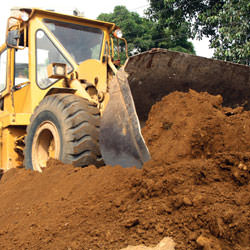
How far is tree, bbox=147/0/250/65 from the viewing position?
8.49 meters

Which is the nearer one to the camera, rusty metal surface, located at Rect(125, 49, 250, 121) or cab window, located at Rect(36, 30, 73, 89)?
rusty metal surface, located at Rect(125, 49, 250, 121)

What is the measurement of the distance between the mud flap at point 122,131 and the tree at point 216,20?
5849mm

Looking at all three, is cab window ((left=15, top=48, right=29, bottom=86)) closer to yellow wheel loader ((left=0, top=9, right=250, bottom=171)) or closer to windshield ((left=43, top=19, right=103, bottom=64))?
yellow wheel loader ((left=0, top=9, right=250, bottom=171))

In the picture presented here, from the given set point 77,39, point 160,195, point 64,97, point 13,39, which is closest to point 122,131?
point 160,195

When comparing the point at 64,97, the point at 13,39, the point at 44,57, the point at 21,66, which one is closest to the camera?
the point at 64,97

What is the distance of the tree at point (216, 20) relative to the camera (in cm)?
849

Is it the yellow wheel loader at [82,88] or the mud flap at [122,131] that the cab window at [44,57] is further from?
the mud flap at [122,131]

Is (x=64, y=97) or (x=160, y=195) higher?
(x=64, y=97)

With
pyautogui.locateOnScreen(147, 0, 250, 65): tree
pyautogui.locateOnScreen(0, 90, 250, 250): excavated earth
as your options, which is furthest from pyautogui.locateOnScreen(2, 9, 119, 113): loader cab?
pyautogui.locateOnScreen(147, 0, 250, 65): tree

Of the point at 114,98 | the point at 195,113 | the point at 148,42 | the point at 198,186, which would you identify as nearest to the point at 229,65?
the point at 195,113

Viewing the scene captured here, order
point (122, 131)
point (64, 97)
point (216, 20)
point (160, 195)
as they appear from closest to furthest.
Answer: point (160, 195), point (122, 131), point (64, 97), point (216, 20)

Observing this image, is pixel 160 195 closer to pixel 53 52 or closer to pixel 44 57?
pixel 53 52

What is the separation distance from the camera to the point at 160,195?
2.67 meters

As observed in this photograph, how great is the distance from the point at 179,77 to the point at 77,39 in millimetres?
2441
